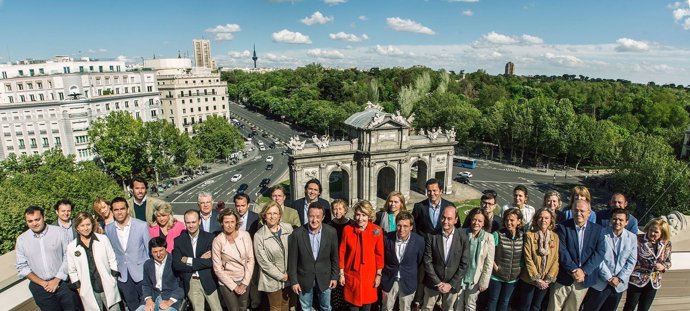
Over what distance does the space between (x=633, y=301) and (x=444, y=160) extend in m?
35.5

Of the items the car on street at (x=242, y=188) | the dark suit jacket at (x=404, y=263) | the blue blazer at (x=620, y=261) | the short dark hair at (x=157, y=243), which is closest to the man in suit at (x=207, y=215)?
the short dark hair at (x=157, y=243)

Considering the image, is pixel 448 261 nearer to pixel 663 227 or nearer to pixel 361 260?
pixel 361 260

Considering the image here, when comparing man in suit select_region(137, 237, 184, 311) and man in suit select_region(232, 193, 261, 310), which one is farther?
man in suit select_region(232, 193, 261, 310)

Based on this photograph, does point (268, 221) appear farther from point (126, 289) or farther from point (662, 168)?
Answer: point (662, 168)

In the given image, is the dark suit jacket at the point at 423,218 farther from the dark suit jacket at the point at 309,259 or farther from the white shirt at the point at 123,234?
the white shirt at the point at 123,234

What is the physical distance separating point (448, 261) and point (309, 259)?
2883 mm

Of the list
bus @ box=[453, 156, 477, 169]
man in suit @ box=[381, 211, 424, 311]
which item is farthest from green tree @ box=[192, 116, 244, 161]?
man in suit @ box=[381, 211, 424, 311]

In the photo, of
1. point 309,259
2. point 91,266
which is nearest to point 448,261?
point 309,259

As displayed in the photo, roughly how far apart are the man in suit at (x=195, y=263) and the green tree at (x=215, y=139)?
54681mm

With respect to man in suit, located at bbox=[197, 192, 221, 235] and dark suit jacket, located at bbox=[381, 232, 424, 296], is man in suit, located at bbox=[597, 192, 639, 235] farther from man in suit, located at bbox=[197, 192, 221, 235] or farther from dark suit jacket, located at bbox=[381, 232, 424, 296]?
man in suit, located at bbox=[197, 192, 221, 235]

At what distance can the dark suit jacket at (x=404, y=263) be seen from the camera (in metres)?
8.02

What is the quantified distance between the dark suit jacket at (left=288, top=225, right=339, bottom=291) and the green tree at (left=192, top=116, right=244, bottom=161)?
55.5 meters

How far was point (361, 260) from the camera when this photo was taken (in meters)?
7.95

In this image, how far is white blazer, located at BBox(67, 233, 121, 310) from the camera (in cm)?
792
